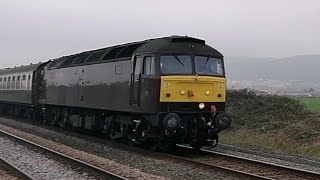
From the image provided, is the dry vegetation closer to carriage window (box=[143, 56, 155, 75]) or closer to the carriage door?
the carriage door

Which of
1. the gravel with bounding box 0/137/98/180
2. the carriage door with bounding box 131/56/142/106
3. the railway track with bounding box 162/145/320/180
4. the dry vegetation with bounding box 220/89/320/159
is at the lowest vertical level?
the gravel with bounding box 0/137/98/180

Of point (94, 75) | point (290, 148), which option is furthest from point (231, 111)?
point (94, 75)

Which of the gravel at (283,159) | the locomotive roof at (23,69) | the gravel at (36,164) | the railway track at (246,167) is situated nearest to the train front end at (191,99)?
the railway track at (246,167)

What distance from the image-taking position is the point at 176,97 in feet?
44.5

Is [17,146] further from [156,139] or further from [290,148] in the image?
[290,148]

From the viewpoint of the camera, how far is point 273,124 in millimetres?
20625

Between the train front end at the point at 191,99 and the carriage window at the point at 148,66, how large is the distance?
0.29m

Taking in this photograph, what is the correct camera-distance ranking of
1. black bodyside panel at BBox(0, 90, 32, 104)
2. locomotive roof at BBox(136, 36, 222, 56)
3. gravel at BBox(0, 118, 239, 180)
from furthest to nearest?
black bodyside panel at BBox(0, 90, 32, 104) → locomotive roof at BBox(136, 36, 222, 56) → gravel at BBox(0, 118, 239, 180)

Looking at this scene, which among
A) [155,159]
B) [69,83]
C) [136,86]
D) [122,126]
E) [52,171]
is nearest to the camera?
[52,171]

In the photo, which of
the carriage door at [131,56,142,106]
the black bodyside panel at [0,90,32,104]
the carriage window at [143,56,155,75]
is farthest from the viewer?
the black bodyside panel at [0,90,32,104]

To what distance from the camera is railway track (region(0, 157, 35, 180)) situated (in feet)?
34.1

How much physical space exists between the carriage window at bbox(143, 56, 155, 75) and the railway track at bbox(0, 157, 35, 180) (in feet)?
14.7

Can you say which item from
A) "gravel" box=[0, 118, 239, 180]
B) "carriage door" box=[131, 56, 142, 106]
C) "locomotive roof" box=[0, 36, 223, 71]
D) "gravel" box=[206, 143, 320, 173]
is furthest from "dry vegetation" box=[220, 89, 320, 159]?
"carriage door" box=[131, 56, 142, 106]

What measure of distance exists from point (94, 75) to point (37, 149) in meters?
3.75
